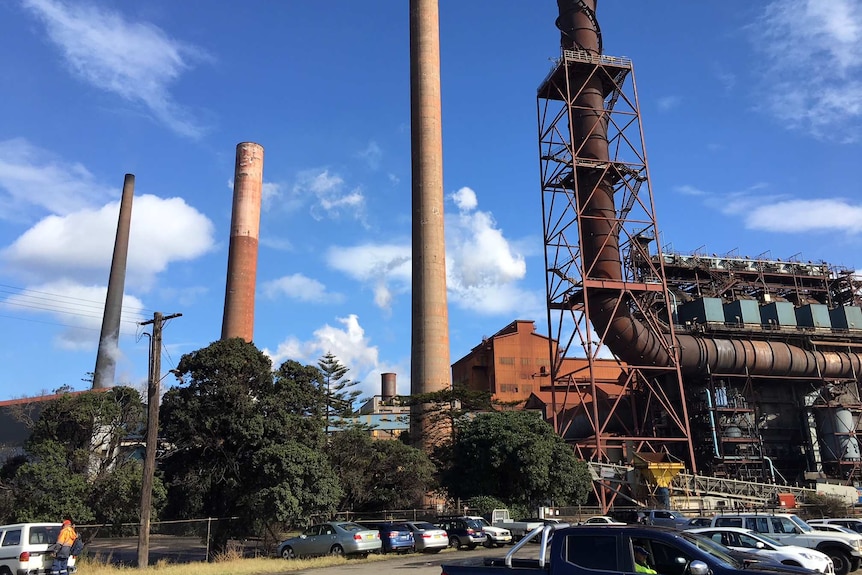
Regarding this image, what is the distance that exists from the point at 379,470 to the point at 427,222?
22.6 m

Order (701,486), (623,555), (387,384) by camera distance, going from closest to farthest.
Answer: (623,555) < (701,486) < (387,384)

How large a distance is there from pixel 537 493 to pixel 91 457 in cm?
2338

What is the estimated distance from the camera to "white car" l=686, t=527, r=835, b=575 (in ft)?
46.2

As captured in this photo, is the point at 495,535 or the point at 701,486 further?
the point at 701,486

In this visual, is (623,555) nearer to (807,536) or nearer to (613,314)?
(807,536)

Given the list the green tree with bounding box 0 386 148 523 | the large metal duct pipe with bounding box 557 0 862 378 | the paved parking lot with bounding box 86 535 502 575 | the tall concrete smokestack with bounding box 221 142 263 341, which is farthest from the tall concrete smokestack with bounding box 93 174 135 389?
the large metal duct pipe with bounding box 557 0 862 378

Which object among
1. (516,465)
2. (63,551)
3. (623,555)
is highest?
(516,465)

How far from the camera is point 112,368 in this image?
5906cm

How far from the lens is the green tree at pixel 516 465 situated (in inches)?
1468

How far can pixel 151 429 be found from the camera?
73.4 feet

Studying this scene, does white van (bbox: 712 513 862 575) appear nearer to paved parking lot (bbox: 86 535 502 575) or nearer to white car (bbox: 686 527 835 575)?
white car (bbox: 686 527 835 575)

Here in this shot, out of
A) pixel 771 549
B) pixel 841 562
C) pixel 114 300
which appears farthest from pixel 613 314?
pixel 114 300

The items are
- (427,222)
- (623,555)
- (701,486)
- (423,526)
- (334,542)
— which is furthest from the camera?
(427,222)

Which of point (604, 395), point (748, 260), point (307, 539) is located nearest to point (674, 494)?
point (604, 395)
